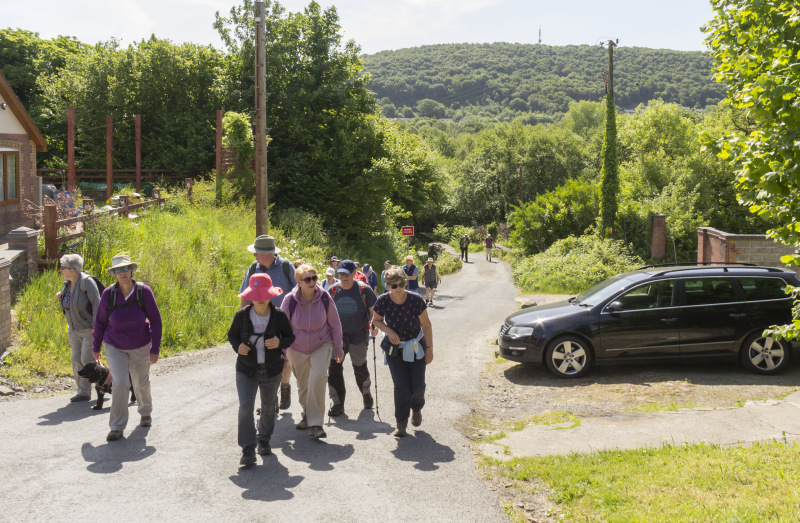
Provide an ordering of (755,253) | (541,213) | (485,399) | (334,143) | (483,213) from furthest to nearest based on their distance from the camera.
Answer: (483,213) < (541,213) < (334,143) < (755,253) < (485,399)

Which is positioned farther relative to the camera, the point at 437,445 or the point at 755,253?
the point at 755,253

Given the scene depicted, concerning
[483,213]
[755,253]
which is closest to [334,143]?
[755,253]

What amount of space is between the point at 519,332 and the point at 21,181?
644 inches

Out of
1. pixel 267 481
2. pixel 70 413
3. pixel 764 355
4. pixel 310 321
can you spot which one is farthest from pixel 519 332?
pixel 70 413

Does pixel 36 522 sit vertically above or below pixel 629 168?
below

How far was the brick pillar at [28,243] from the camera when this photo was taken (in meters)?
12.5

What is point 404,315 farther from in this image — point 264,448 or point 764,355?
point 764,355

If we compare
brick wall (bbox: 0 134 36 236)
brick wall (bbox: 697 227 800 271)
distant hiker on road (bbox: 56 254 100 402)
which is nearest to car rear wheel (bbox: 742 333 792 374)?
brick wall (bbox: 697 227 800 271)

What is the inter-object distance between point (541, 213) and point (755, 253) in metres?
22.6

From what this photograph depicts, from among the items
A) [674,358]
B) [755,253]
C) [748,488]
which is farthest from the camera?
[755,253]

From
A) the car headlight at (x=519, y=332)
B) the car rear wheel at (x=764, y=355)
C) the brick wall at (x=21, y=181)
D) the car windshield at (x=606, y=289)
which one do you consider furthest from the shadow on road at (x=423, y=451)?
the brick wall at (x=21, y=181)

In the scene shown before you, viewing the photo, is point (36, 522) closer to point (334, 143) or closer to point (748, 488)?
point (748, 488)

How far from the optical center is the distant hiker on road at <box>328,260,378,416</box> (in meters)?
7.79

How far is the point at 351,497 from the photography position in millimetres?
5379
